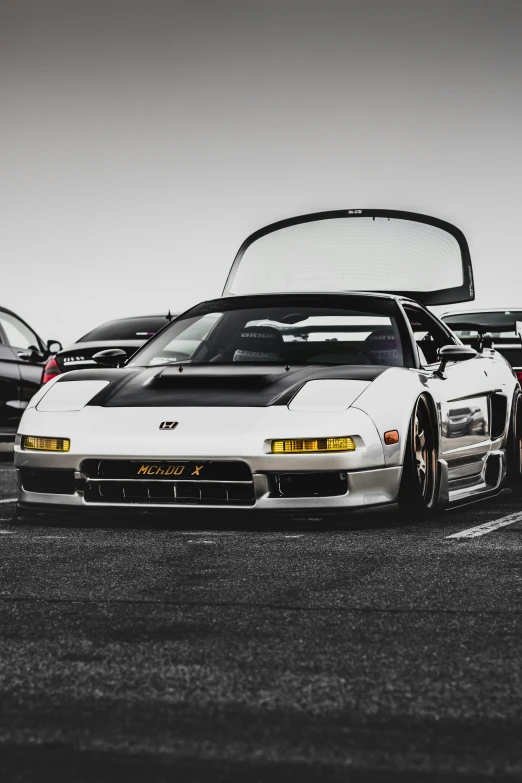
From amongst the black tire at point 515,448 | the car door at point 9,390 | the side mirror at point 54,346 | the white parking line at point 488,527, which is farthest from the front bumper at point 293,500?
the side mirror at point 54,346

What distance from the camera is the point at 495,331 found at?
354 inches

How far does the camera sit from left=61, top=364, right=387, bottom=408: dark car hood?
6.11 metres

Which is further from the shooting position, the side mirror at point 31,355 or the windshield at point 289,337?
the side mirror at point 31,355

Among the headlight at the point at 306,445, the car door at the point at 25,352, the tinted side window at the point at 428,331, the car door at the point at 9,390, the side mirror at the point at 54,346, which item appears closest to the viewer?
the headlight at the point at 306,445

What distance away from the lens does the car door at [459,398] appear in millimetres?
6945

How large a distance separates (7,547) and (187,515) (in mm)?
838

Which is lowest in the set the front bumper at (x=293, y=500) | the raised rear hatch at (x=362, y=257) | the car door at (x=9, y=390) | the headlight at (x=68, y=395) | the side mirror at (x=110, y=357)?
the car door at (x=9, y=390)

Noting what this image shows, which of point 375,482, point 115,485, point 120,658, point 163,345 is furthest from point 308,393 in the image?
point 120,658

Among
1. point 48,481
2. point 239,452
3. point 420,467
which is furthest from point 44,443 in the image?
point 420,467

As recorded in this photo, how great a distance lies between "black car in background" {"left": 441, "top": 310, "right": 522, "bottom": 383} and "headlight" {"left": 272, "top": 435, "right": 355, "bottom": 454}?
8.60 ft

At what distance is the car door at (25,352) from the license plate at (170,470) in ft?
21.0

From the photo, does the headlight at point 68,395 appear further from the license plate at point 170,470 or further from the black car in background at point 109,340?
the black car in background at point 109,340

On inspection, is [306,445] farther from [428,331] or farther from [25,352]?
[25,352]

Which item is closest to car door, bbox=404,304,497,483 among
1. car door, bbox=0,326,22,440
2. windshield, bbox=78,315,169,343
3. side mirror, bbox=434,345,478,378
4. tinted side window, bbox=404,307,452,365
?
tinted side window, bbox=404,307,452,365
